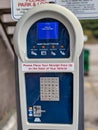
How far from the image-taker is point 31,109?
3564mm

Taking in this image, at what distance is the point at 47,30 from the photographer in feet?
11.4

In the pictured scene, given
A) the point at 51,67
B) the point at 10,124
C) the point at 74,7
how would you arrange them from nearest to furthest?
the point at 51,67 → the point at 74,7 → the point at 10,124

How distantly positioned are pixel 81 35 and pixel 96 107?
6423mm

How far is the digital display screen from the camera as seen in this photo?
136 inches

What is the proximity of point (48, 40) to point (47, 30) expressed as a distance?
82 millimetres

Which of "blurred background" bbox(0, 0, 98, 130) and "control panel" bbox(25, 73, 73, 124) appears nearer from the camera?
"control panel" bbox(25, 73, 73, 124)

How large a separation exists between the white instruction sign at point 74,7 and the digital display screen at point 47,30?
39cm

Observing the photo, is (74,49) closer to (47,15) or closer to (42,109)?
(47,15)

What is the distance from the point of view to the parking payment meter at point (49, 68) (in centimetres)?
342

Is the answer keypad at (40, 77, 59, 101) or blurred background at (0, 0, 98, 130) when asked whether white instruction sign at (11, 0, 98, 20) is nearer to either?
keypad at (40, 77, 59, 101)

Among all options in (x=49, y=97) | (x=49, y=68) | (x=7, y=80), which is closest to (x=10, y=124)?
(x=7, y=80)

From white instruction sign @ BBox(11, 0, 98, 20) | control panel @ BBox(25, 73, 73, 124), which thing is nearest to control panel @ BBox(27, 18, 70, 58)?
control panel @ BBox(25, 73, 73, 124)

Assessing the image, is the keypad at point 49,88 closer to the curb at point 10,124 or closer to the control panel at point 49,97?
the control panel at point 49,97

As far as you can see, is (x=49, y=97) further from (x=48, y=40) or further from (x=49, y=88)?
(x=48, y=40)
